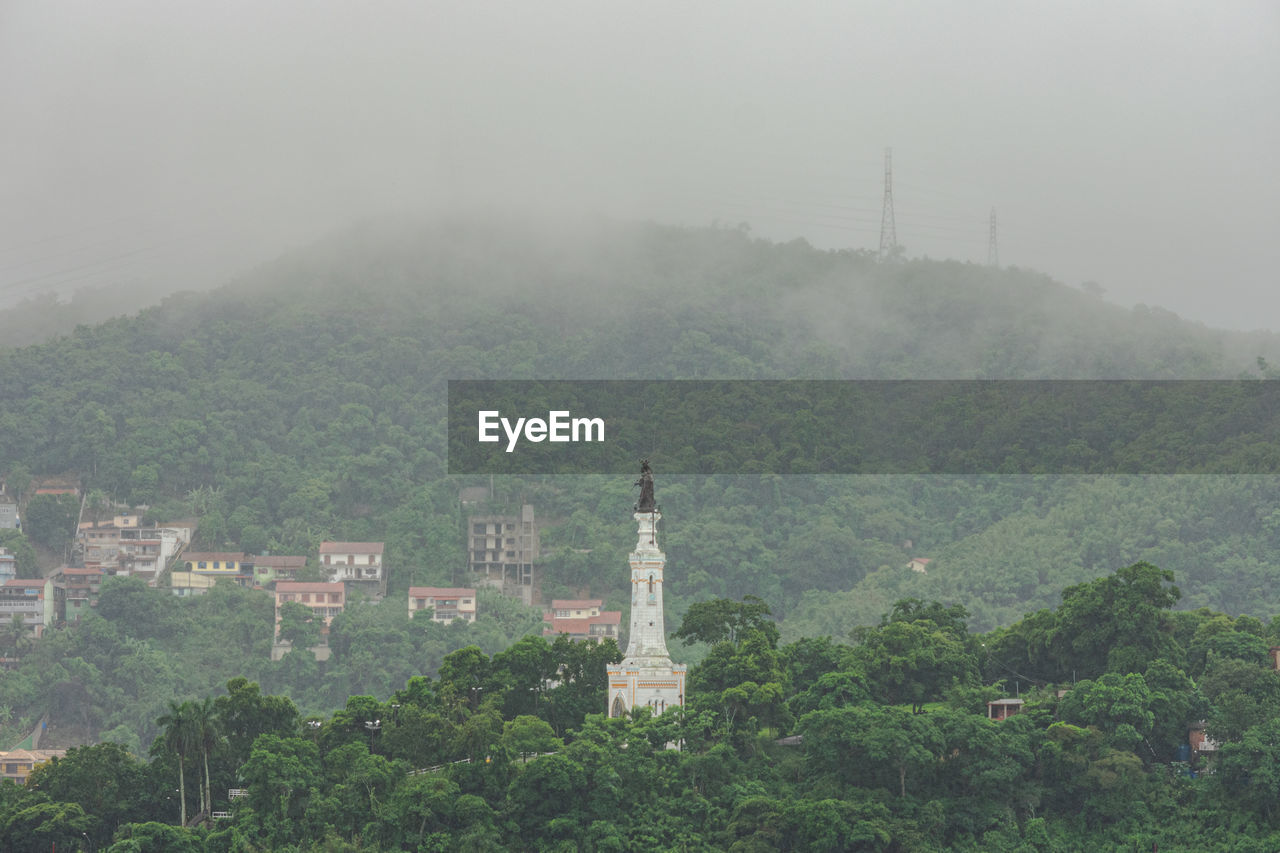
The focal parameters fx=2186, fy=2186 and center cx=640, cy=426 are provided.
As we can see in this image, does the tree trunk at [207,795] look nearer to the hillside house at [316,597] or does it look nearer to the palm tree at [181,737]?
the palm tree at [181,737]

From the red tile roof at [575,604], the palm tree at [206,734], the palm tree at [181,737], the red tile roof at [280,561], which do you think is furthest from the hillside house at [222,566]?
the palm tree at [181,737]

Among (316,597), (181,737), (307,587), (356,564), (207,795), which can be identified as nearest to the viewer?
(181,737)

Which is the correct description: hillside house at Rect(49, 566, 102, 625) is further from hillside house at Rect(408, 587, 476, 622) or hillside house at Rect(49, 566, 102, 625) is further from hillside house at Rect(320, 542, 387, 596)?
hillside house at Rect(408, 587, 476, 622)

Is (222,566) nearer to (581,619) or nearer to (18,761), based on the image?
(581,619)

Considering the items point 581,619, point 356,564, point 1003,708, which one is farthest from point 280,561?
point 1003,708

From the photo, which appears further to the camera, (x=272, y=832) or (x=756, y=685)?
(x=756, y=685)

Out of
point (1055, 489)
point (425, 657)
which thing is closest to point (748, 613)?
point (425, 657)

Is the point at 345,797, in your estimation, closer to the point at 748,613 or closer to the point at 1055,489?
the point at 748,613

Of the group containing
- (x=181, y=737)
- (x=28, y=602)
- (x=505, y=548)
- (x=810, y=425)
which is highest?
(x=810, y=425)

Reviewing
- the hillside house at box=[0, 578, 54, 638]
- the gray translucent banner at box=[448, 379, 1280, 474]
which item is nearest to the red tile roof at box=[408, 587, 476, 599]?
the gray translucent banner at box=[448, 379, 1280, 474]
